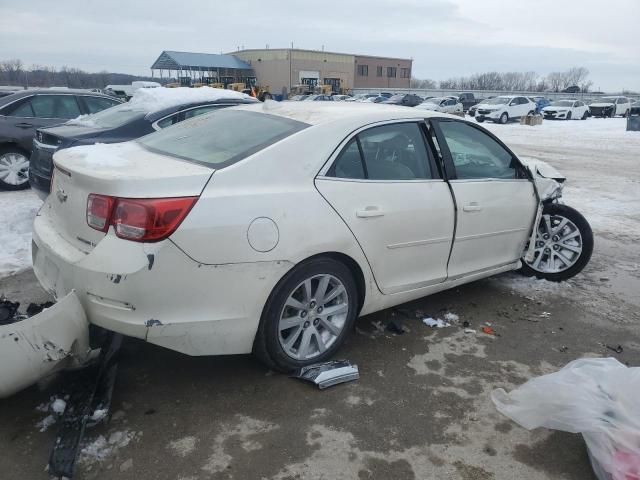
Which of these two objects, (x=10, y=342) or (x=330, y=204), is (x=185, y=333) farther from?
(x=330, y=204)

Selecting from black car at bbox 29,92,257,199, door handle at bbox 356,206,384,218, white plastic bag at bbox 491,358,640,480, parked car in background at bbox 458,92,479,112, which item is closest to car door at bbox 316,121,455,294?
door handle at bbox 356,206,384,218

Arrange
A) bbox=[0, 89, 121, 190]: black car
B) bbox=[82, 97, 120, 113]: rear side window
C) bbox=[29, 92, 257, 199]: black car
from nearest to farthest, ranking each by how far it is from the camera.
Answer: bbox=[29, 92, 257, 199]: black car → bbox=[0, 89, 121, 190]: black car → bbox=[82, 97, 120, 113]: rear side window

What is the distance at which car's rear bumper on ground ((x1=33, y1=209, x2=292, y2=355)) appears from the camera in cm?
255

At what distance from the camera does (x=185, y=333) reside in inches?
106

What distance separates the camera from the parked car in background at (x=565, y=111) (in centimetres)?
3309

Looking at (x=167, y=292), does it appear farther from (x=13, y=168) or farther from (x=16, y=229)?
(x=13, y=168)

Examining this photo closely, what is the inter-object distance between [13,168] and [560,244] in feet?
24.9

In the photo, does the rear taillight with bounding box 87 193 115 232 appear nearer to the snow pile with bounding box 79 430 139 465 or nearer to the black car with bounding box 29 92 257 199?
the snow pile with bounding box 79 430 139 465

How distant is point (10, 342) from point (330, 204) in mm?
1736

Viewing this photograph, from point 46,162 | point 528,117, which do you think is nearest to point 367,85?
point 528,117

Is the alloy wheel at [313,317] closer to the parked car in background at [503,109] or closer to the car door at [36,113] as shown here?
the car door at [36,113]

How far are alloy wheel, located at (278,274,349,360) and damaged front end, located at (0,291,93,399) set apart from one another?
1.05 metres

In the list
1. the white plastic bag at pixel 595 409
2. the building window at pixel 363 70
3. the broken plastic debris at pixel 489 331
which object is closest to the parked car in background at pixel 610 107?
the broken plastic debris at pixel 489 331

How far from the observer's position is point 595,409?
7.97 ft
